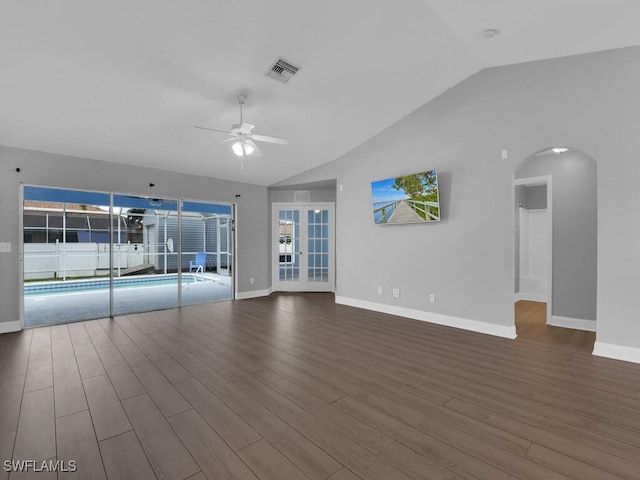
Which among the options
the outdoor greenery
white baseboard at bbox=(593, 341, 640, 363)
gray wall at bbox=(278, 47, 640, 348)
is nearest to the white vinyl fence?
gray wall at bbox=(278, 47, 640, 348)

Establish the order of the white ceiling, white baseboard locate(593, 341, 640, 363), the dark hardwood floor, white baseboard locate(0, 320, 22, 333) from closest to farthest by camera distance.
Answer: the white ceiling < white baseboard locate(593, 341, 640, 363) < the dark hardwood floor < white baseboard locate(0, 320, 22, 333)

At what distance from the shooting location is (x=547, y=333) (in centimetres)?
408

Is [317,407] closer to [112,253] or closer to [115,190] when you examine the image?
[112,253]

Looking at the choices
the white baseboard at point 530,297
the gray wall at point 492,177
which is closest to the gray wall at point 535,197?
the white baseboard at point 530,297

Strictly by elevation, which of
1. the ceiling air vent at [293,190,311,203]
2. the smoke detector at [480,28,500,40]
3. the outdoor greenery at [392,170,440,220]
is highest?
the smoke detector at [480,28,500,40]

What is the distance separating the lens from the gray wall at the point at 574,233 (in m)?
4.24

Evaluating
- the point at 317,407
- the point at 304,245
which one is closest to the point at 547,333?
the point at 317,407

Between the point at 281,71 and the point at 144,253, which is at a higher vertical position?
the point at 281,71

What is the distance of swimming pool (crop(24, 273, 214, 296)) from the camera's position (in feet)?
24.8

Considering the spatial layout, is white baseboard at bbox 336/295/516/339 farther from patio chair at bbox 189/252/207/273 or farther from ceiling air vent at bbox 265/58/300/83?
patio chair at bbox 189/252/207/273

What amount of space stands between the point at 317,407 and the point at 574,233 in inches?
177

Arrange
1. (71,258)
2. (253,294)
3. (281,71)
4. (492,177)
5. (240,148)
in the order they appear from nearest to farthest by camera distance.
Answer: (281,71) < (240,148) < (492,177) < (253,294) < (71,258)

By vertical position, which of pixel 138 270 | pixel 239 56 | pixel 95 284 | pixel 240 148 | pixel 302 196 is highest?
pixel 239 56
